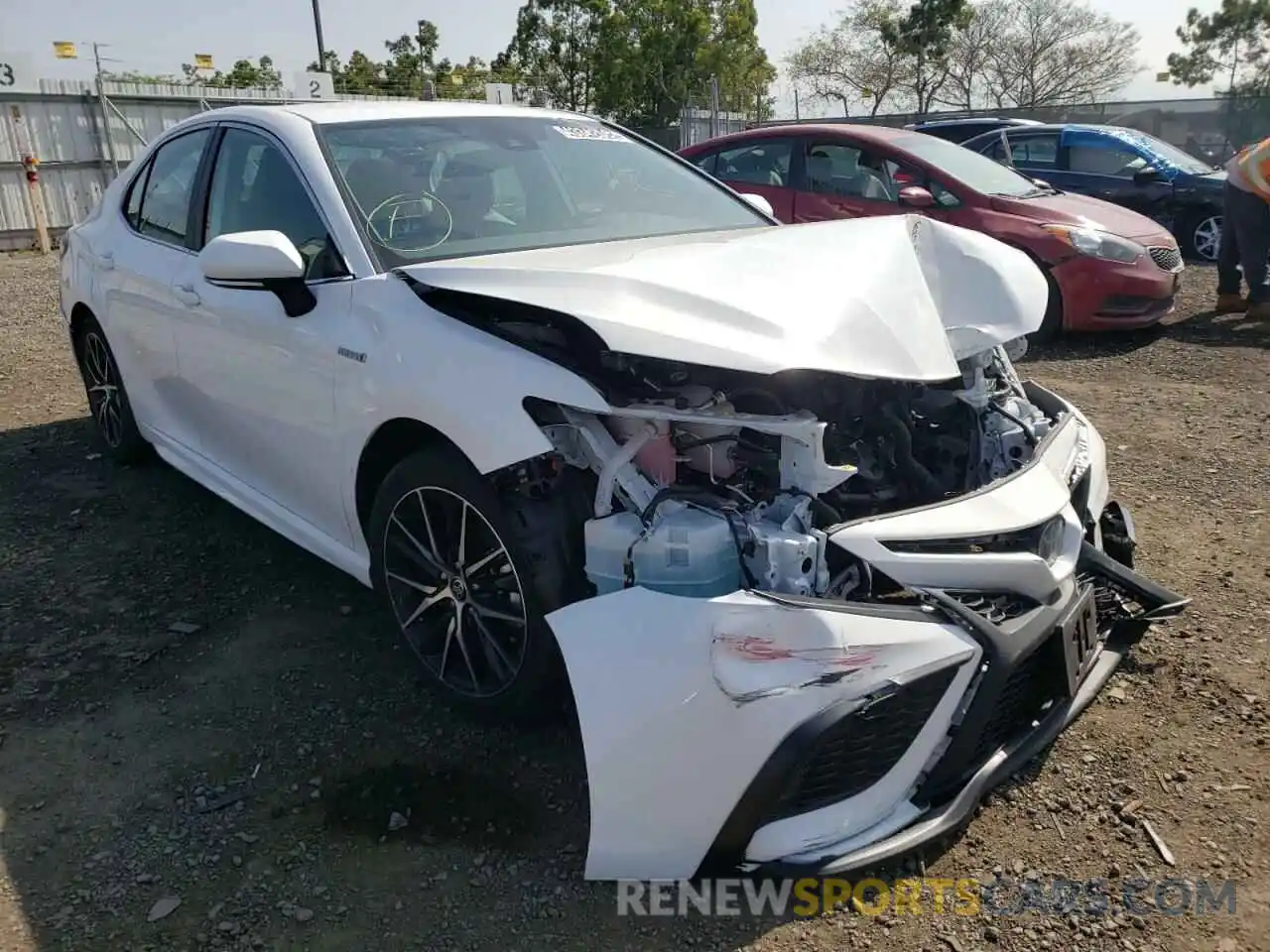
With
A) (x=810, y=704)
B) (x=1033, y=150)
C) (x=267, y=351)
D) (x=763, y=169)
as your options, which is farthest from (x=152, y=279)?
(x=1033, y=150)

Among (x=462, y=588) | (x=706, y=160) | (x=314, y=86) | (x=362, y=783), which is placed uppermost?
(x=314, y=86)

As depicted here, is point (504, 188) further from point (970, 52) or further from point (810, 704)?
point (970, 52)

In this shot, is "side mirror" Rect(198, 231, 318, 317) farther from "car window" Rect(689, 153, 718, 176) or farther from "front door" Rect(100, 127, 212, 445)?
"car window" Rect(689, 153, 718, 176)

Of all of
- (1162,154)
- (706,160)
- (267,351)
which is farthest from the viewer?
(1162,154)

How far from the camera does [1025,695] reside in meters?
2.30

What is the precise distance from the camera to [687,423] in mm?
2424

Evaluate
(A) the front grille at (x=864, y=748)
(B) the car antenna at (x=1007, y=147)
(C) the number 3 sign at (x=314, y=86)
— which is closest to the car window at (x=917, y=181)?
(B) the car antenna at (x=1007, y=147)

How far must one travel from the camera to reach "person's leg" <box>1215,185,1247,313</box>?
7.97 m

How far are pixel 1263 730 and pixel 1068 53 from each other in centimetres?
4268

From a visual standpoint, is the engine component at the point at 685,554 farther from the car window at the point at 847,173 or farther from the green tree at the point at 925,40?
the green tree at the point at 925,40

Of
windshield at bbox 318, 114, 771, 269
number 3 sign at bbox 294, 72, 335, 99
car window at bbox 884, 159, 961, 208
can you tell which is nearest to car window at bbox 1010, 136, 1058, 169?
car window at bbox 884, 159, 961, 208

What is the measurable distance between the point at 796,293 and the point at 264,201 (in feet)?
6.49

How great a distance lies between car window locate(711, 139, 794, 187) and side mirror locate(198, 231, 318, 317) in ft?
20.0

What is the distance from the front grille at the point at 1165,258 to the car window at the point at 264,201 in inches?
252
